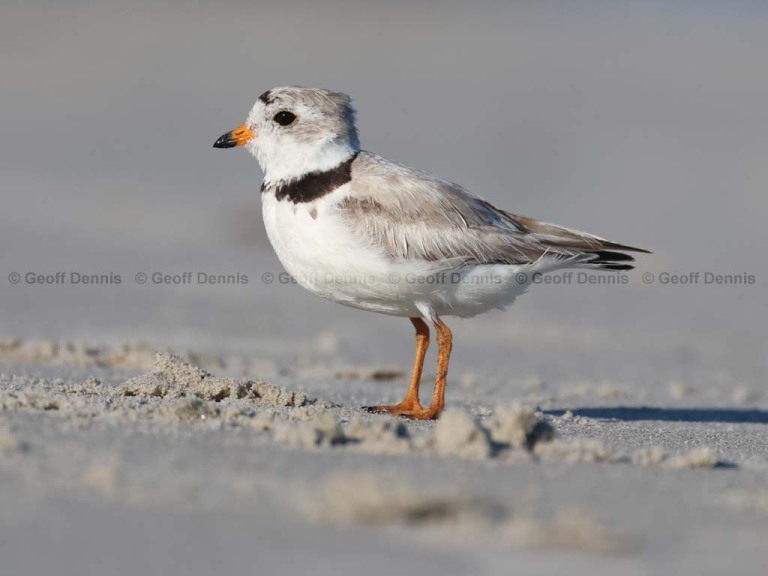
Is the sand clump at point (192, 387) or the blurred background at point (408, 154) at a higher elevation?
the blurred background at point (408, 154)

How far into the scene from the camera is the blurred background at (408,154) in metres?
10.9

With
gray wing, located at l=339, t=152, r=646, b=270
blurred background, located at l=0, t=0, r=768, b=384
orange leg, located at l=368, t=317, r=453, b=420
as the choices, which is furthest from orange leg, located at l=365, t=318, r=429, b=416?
blurred background, located at l=0, t=0, r=768, b=384

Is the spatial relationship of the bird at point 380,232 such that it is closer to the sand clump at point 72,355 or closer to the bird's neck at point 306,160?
the bird's neck at point 306,160

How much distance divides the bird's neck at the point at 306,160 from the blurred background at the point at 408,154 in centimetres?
296

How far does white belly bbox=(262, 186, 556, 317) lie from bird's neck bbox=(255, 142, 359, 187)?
14cm

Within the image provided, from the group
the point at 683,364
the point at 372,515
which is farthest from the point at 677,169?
the point at 372,515

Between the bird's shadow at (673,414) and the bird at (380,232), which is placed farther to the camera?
the bird's shadow at (673,414)

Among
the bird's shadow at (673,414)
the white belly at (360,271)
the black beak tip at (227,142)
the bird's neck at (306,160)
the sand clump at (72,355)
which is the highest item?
the black beak tip at (227,142)

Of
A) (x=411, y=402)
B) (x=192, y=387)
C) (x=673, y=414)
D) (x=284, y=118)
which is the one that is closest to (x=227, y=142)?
(x=284, y=118)

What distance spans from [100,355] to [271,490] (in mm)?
4496

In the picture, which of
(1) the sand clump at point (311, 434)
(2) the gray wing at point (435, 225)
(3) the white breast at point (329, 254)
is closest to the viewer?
(1) the sand clump at point (311, 434)

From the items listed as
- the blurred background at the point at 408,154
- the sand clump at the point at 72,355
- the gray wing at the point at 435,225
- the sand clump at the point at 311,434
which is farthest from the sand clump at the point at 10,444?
the blurred background at the point at 408,154

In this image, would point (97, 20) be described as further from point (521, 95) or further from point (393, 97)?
point (521, 95)

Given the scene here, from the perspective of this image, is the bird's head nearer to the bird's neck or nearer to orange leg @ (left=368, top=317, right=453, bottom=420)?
the bird's neck
